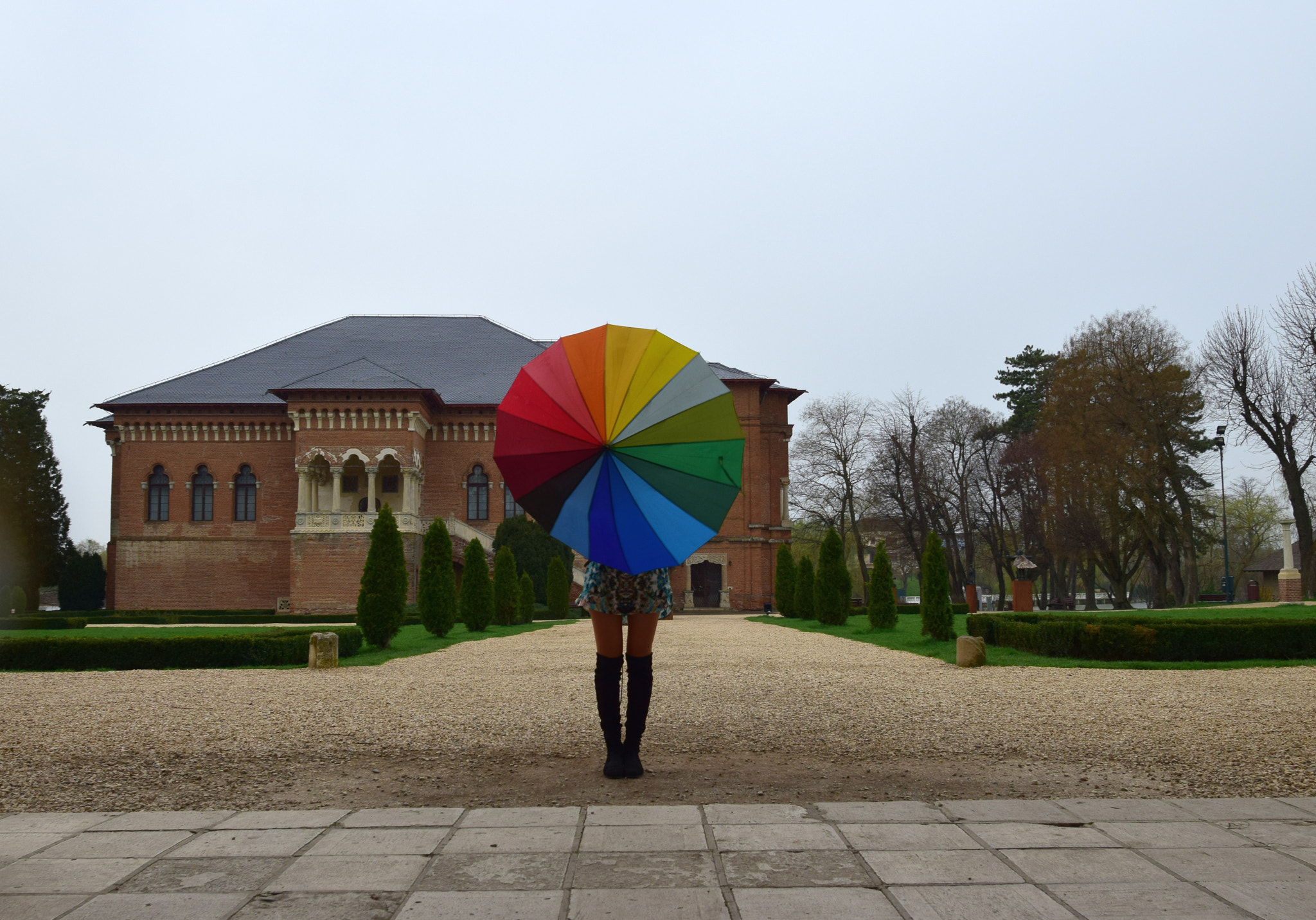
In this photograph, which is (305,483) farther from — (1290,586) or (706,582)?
(1290,586)

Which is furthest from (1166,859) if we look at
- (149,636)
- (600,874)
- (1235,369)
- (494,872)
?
(1235,369)

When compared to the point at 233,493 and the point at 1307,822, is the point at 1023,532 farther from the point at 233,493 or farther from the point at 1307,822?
the point at 1307,822

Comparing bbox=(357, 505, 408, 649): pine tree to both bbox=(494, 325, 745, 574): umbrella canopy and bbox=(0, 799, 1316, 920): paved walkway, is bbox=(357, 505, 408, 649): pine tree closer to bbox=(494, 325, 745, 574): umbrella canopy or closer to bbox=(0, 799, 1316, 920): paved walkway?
bbox=(0, 799, 1316, 920): paved walkway

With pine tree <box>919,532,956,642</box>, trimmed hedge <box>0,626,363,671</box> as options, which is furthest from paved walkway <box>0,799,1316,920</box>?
pine tree <box>919,532,956,642</box>

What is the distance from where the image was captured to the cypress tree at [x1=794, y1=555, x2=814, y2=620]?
28.2 m

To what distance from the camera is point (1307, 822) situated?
4.28 metres

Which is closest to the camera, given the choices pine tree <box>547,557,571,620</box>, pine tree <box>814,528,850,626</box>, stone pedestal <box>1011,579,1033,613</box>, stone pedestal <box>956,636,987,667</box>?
stone pedestal <box>956,636,987,667</box>

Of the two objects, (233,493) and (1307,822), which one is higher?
(233,493)

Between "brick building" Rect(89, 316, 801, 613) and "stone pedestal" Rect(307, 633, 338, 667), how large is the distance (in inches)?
905

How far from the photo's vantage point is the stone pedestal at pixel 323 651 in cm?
1381

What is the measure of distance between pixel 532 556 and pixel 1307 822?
103ft

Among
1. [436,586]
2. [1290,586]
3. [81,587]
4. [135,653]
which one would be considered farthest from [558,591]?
[1290,586]

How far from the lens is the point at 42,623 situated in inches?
991

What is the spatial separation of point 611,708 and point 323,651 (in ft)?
32.1
